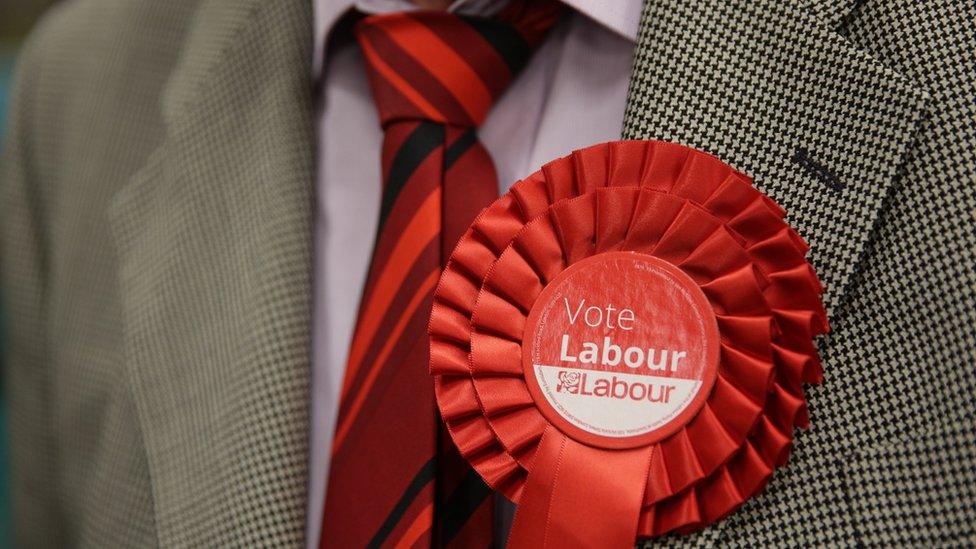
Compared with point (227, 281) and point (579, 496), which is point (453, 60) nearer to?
point (227, 281)

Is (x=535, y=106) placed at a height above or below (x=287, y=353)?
above

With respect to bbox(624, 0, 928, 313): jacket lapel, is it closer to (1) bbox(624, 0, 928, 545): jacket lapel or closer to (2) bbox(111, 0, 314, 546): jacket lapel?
(1) bbox(624, 0, 928, 545): jacket lapel

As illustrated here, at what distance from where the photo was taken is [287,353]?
704mm

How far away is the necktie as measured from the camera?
610 millimetres

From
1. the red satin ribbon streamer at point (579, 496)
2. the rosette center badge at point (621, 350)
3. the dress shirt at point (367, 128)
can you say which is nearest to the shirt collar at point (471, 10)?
the dress shirt at point (367, 128)

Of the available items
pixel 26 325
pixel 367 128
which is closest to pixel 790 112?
pixel 367 128

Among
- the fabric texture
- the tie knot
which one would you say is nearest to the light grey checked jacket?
the fabric texture

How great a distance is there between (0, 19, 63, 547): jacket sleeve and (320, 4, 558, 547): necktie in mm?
500

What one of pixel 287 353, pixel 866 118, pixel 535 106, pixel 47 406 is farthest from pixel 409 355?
pixel 47 406

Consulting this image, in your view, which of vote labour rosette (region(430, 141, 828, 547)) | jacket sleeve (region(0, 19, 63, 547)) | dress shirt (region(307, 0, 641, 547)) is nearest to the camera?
vote labour rosette (region(430, 141, 828, 547))

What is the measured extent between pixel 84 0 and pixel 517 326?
2.75 ft

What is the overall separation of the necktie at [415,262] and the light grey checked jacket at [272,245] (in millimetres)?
71

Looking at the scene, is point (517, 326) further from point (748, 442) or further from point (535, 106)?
point (535, 106)

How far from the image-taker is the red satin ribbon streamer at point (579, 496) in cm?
50
